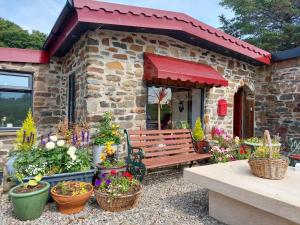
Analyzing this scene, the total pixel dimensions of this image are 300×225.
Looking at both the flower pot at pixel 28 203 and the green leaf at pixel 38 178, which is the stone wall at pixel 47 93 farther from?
the flower pot at pixel 28 203

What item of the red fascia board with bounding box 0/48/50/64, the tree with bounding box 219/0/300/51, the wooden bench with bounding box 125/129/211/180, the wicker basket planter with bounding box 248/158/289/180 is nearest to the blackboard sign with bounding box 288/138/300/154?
the wooden bench with bounding box 125/129/211/180

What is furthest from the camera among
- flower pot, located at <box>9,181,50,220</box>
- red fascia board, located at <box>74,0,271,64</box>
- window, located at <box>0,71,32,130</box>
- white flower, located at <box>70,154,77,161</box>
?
window, located at <box>0,71,32,130</box>

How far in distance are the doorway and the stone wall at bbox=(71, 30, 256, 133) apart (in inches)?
123

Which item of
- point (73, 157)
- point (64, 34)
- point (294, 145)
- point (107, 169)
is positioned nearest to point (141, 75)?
point (64, 34)

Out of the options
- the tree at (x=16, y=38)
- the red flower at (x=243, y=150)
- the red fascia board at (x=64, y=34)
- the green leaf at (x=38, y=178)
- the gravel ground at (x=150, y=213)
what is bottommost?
the gravel ground at (x=150, y=213)

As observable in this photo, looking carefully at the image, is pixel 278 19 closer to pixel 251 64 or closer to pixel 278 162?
pixel 251 64

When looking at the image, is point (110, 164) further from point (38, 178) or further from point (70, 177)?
point (38, 178)

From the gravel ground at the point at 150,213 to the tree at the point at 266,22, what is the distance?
524 inches

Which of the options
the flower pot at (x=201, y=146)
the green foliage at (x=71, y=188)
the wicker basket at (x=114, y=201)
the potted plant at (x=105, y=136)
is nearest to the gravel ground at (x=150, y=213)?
the wicker basket at (x=114, y=201)

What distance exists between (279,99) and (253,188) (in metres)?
5.92

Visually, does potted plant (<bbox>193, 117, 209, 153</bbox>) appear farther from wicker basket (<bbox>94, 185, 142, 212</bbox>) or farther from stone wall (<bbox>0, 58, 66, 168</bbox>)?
stone wall (<bbox>0, 58, 66, 168</bbox>)

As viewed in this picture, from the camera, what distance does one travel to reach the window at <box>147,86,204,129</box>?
6.03m

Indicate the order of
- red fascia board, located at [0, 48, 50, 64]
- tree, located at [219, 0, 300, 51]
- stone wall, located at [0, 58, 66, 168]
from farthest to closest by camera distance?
tree, located at [219, 0, 300, 51]
stone wall, located at [0, 58, 66, 168]
red fascia board, located at [0, 48, 50, 64]

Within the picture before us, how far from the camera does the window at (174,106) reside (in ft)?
19.8
